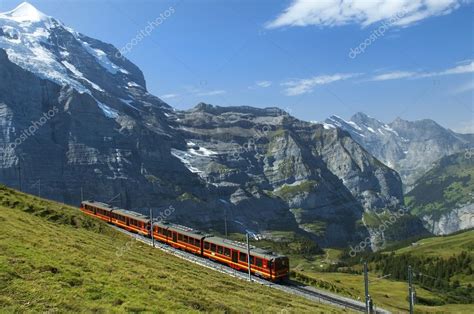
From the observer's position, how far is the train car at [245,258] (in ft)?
199

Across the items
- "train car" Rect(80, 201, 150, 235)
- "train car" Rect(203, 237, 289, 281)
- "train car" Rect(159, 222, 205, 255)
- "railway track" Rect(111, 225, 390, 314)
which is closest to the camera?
"railway track" Rect(111, 225, 390, 314)

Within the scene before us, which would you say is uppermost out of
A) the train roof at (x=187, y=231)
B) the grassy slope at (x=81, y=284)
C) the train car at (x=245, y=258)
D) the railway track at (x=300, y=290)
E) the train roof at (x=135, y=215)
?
the grassy slope at (x=81, y=284)

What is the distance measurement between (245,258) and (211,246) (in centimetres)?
799

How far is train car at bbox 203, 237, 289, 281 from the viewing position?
6056cm

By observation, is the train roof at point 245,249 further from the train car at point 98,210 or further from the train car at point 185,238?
the train car at point 98,210

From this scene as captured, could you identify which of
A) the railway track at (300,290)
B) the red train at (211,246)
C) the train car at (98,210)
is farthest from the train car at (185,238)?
the train car at (98,210)

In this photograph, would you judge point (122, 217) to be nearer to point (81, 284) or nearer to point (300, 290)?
point (300, 290)

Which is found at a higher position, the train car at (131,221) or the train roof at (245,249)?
the train car at (131,221)

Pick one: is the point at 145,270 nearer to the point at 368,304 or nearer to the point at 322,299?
the point at 368,304

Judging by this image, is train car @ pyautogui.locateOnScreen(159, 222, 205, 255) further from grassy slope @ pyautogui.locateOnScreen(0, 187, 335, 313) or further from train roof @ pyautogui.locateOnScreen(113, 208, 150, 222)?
grassy slope @ pyautogui.locateOnScreen(0, 187, 335, 313)

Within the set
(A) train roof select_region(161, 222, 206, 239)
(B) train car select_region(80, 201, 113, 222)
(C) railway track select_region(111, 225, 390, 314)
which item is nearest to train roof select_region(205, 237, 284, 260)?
(A) train roof select_region(161, 222, 206, 239)

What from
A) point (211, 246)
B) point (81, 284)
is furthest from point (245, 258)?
point (81, 284)

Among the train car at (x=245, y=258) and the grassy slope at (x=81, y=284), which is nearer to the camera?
the grassy slope at (x=81, y=284)

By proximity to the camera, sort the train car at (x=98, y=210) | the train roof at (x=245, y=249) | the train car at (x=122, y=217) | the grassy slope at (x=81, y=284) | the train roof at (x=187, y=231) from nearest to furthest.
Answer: the grassy slope at (x=81, y=284)
the train roof at (x=245, y=249)
the train roof at (x=187, y=231)
the train car at (x=122, y=217)
the train car at (x=98, y=210)
